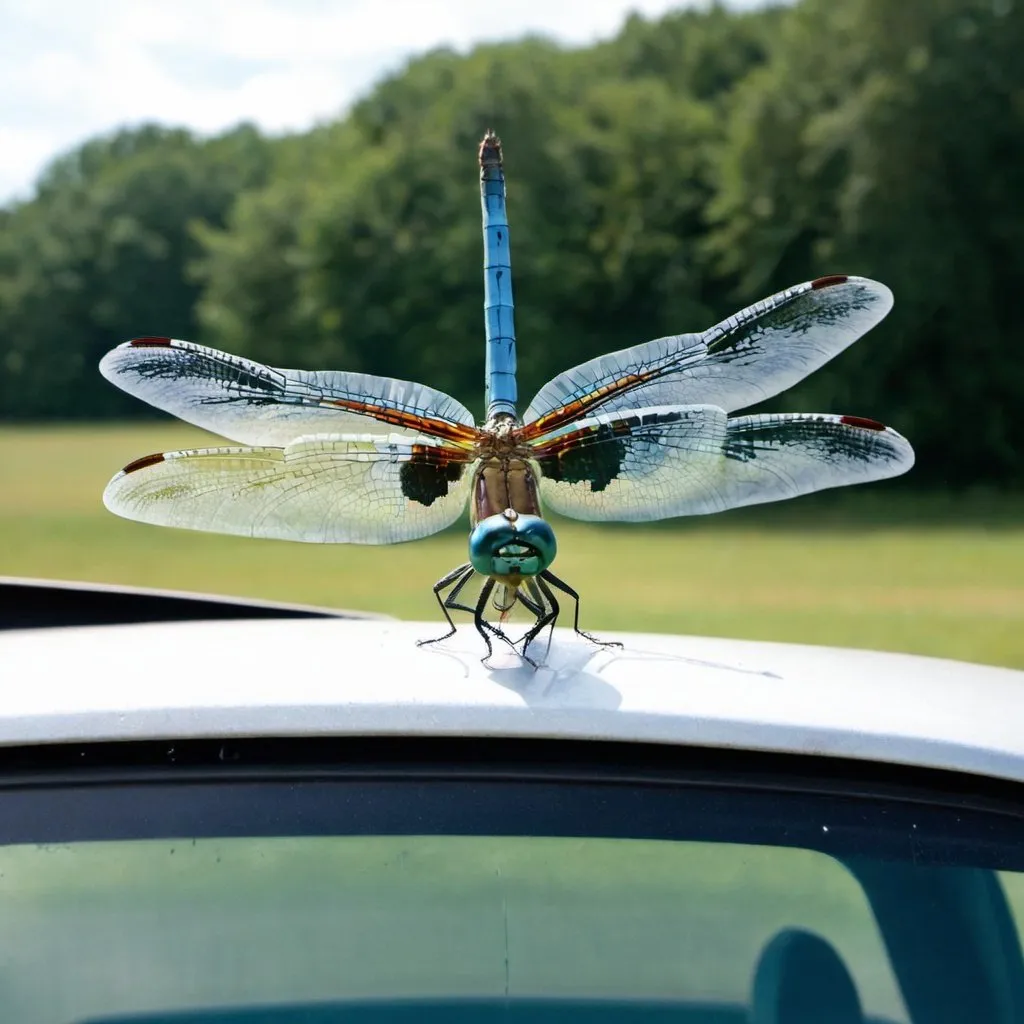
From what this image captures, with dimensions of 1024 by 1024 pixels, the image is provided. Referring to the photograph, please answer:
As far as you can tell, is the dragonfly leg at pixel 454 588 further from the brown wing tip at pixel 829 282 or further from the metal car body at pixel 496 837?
the brown wing tip at pixel 829 282

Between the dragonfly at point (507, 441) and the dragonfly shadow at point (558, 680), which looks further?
the dragonfly at point (507, 441)

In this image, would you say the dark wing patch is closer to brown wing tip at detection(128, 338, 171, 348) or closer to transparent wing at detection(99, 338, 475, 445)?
transparent wing at detection(99, 338, 475, 445)

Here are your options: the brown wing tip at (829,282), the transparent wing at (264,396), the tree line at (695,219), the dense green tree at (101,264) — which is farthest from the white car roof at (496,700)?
the dense green tree at (101,264)

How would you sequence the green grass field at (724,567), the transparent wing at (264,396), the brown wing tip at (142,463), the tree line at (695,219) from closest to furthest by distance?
the brown wing tip at (142,463), the transparent wing at (264,396), the green grass field at (724,567), the tree line at (695,219)

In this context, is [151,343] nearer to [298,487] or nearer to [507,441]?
[298,487]

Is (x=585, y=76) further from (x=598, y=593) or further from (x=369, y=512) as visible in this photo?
(x=369, y=512)

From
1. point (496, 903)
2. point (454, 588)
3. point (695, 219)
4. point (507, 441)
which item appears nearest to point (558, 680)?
point (496, 903)
